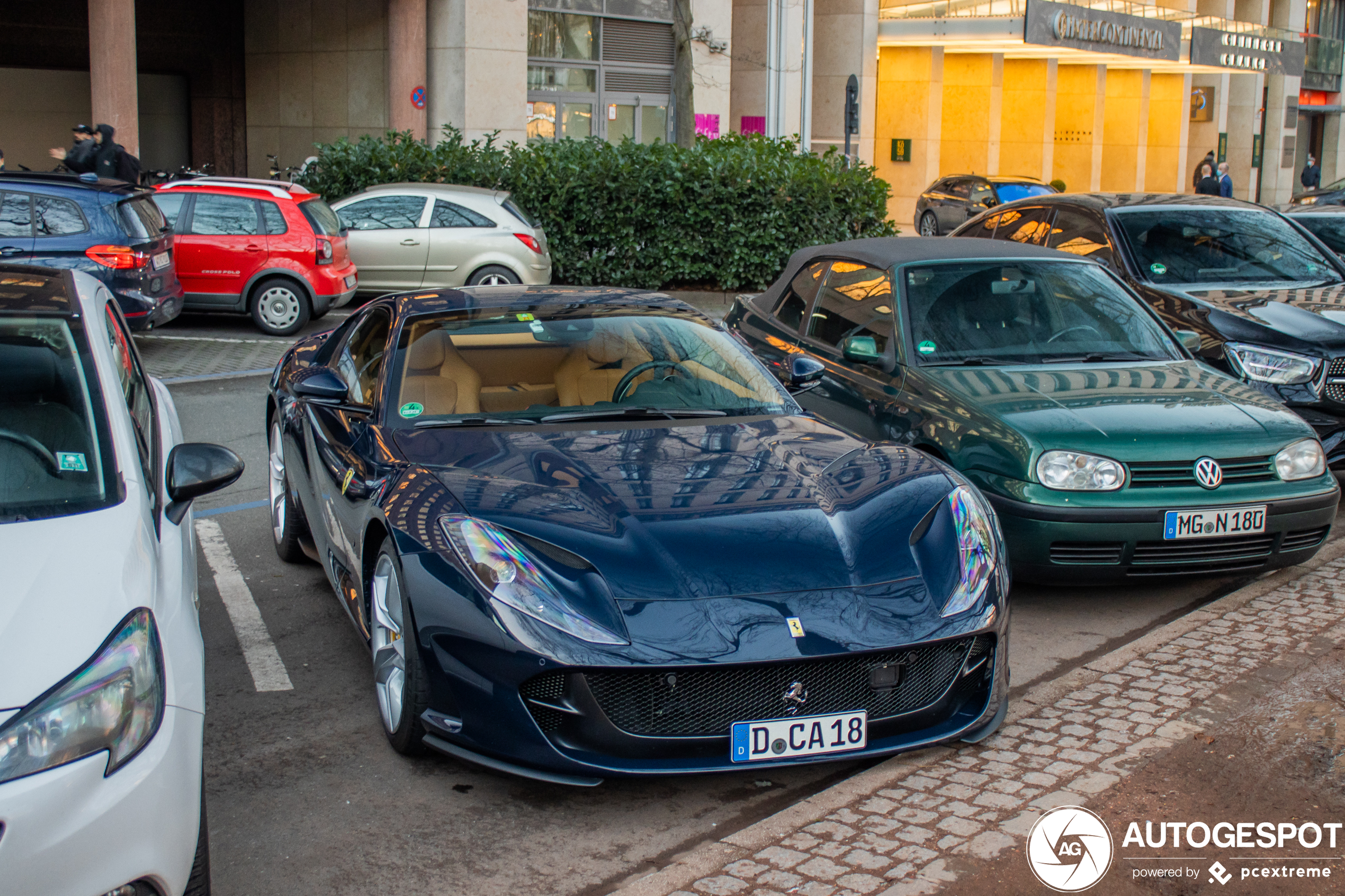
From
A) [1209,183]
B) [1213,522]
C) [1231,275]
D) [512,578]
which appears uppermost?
[1209,183]

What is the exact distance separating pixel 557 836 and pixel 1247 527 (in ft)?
11.3

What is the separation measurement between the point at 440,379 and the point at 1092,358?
3.38 metres

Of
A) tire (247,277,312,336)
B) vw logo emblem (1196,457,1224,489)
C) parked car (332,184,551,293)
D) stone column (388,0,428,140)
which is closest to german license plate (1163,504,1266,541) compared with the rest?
vw logo emblem (1196,457,1224,489)

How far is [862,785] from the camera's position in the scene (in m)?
4.04

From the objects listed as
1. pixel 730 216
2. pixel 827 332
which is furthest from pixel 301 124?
pixel 827 332

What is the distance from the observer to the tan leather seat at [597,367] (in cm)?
518

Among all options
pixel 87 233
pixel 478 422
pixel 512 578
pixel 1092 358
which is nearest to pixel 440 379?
pixel 478 422

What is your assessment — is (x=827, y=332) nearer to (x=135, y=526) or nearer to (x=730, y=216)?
(x=135, y=526)

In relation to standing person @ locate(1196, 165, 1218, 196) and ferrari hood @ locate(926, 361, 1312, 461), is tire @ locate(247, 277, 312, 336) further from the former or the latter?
standing person @ locate(1196, 165, 1218, 196)

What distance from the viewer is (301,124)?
25750mm

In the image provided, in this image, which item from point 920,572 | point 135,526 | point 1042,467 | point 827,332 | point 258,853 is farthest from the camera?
point 827,332

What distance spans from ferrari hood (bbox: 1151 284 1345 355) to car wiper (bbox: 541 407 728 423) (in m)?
4.36

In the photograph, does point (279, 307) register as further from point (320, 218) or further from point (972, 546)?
point (972, 546)

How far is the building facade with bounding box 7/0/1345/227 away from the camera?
2348 centimetres
